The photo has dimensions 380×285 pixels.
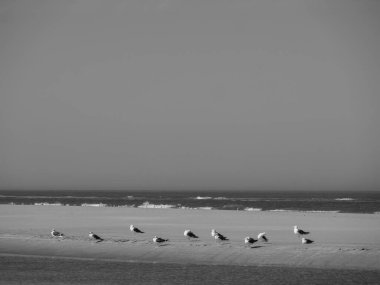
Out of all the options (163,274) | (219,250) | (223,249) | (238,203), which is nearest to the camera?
(163,274)

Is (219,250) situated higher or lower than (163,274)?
higher

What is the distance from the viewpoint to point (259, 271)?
18.6 m

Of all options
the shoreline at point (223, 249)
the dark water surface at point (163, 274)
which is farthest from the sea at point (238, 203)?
the dark water surface at point (163, 274)

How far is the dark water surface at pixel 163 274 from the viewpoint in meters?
17.0

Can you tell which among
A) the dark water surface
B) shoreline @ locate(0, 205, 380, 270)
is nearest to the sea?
shoreline @ locate(0, 205, 380, 270)

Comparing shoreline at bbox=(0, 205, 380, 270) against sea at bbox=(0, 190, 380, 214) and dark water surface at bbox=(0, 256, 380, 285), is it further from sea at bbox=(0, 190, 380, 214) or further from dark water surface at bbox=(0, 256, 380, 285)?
sea at bbox=(0, 190, 380, 214)

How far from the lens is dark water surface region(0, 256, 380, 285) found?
16984 mm

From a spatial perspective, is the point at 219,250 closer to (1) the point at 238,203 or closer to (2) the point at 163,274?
(2) the point at 163,274

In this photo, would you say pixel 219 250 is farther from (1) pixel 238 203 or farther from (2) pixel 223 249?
(1) pixel 238 203

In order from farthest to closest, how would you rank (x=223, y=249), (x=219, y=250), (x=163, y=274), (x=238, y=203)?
(x=238, y=203) → (x=223, y=249) → (x=219, y=250) → (x=163, y=274)

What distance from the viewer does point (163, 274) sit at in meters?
18.3

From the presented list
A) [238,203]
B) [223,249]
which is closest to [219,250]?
[223,249]

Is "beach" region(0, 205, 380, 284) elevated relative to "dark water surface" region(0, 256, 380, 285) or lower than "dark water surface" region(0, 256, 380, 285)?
elevated

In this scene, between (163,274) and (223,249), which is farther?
(223,249)
